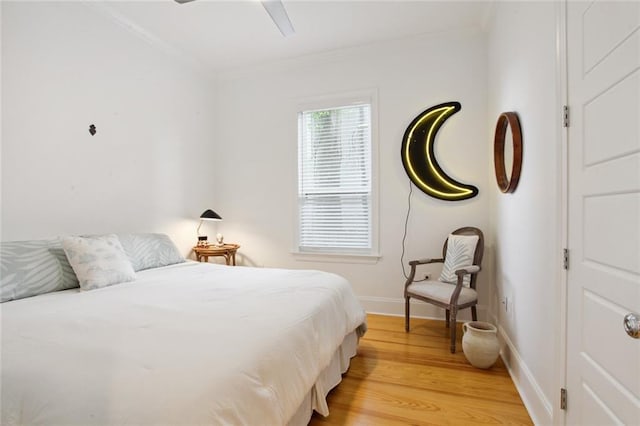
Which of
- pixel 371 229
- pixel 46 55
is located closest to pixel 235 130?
pixel 46 55

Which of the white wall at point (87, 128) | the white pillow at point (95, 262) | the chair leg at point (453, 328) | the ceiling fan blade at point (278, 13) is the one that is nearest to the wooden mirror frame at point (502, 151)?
the chair leg at point (453, 328)

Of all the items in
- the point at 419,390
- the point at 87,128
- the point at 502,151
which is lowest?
the point at 419,390

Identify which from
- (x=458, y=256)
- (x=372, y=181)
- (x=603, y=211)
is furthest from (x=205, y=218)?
Answer: (x=603, y=211)

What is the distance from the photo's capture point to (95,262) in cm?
206

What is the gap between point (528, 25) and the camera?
1862 mm

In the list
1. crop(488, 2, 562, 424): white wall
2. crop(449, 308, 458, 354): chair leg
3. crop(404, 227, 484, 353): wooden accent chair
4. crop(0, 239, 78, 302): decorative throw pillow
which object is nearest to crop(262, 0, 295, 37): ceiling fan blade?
crop(488, 2, 562, 424): white wall

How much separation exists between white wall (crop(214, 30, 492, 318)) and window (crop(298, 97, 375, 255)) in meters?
0.14

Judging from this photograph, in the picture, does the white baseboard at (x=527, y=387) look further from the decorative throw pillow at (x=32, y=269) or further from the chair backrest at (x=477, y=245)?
the decorative throw pillow at (x=32, y=269)

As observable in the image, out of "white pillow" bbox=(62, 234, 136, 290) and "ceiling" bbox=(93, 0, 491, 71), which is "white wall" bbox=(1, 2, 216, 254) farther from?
"white pillow" bbox=(62, 234, 136, 290)

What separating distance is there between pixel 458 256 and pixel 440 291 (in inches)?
16.7

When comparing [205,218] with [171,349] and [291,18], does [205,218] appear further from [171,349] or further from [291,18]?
[171,349]

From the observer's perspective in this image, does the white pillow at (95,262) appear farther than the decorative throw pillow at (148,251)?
No

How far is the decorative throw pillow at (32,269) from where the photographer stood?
179cm

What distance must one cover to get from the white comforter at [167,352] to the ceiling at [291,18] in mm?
2487
